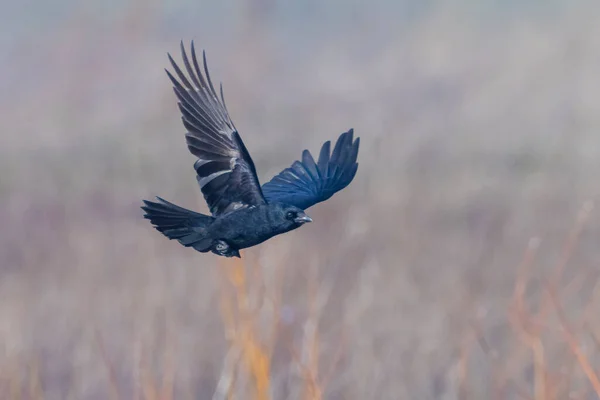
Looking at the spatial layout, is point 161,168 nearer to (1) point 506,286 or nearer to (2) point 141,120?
(2) point 141,120

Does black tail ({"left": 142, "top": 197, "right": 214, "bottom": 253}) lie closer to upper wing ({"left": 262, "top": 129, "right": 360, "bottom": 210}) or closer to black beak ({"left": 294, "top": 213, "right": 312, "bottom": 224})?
black beak ({"left": 294, "top": 213, "right": 312, "bottom": 224})

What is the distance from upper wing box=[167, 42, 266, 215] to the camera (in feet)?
3.74

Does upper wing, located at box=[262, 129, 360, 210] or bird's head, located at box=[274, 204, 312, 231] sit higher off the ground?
upper wing, located at box=[262, 129, 360, 210]

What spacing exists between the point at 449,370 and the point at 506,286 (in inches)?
39.3

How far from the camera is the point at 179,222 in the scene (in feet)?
3.73

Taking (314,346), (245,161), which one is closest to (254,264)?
(314,346)

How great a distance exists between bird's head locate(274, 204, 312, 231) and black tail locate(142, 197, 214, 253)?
0.08m

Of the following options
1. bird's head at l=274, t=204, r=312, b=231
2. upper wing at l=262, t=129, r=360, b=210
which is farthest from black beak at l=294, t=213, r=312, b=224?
upper wing at l=262, t=129, r=360, b=210

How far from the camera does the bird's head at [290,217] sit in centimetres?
106

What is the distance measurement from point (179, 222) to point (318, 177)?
52cm

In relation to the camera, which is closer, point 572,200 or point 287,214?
point 287,214

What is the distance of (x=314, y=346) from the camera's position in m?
1.67

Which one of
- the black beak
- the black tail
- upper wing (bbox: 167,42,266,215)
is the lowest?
the black beak

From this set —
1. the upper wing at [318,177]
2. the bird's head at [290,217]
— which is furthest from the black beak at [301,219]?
the upper wing at [318,177]
